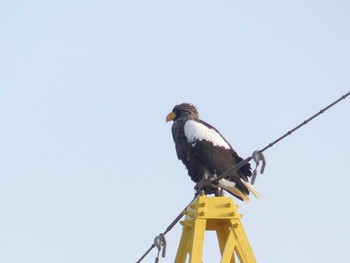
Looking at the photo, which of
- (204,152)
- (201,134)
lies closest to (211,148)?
(204,152)

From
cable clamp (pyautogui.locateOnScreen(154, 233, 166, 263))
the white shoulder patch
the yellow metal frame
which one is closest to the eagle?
the white shoulder patch

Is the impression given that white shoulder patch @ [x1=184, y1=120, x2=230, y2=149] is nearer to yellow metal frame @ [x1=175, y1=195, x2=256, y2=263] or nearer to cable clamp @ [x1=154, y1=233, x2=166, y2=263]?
cable clamp @ [x1=154, y1=233, x2=166, y2=263]

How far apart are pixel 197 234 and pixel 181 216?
0.55m

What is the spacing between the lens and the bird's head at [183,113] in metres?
10.4

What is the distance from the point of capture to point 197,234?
19.3 ft

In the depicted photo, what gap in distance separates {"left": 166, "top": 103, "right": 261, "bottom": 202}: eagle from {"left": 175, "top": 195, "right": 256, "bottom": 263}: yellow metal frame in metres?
2.91

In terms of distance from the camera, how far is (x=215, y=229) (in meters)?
6.20

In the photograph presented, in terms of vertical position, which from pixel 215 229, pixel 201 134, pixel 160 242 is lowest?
pixel 215 229

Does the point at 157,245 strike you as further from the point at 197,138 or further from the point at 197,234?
the point at 197,138

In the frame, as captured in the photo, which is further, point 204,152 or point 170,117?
point 170,117

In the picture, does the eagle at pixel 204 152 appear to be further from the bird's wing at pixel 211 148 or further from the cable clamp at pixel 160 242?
the cable clamp at pixel 160 242

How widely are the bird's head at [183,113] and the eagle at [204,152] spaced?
12cm

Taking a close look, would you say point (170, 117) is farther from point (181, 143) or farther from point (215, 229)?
point (215, 229)

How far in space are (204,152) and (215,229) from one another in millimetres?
3491
